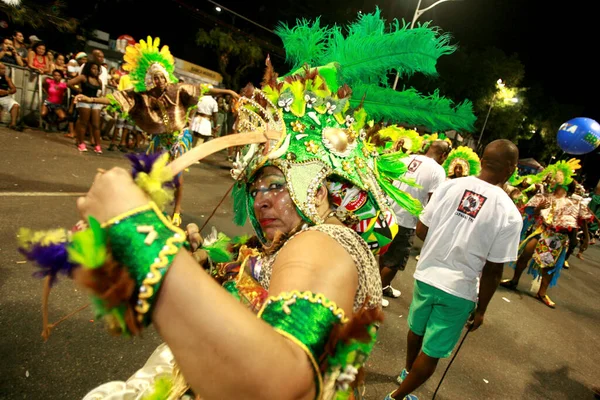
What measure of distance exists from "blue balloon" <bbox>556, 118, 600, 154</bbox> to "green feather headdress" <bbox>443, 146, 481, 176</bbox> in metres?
5.27

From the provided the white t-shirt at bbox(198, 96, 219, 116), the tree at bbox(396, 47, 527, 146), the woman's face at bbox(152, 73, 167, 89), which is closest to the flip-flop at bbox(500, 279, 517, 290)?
the woman's face at bbox(152, 73, 167, 89)

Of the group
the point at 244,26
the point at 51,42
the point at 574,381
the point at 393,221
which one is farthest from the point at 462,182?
the point at 244,26

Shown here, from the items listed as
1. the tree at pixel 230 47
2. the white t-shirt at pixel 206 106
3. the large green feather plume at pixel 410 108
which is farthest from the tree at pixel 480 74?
the large green feather plume at pixel 410 108

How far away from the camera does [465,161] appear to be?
6184mm

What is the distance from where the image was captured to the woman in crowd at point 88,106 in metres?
8.24

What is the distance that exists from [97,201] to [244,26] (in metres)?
27.3

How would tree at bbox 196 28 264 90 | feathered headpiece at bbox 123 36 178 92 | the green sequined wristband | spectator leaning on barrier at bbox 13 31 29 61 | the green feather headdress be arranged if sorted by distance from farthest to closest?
tree at bbox 196 28 264 90 < spectator leaning on barrier at bbox 13 31 29 61 < the green feather headdress < feathered headpiece at bbox 123 36 178 92 < the green sequined wristband

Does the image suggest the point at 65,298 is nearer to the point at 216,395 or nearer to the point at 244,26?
the point at 216,395

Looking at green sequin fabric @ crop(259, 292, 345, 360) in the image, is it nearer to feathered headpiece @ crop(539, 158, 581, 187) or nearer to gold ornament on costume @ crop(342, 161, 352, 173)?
gold ornament on costume @ crop(342, 161, 352, 173)

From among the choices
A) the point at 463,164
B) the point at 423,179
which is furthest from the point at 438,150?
the point at 463,164

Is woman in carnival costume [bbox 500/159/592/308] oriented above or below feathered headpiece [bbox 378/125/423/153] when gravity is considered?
below

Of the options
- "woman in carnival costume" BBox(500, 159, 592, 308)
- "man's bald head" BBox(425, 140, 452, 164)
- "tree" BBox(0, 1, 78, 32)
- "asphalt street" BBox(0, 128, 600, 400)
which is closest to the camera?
"asphalt street" BBox(0, 128, 600, 400)

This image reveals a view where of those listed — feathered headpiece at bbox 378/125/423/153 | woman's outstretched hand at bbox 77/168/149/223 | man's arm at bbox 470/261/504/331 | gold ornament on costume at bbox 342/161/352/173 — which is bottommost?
man's arm at bbox 470/261/504/331

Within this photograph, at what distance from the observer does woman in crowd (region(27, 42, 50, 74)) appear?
9.34 meters
